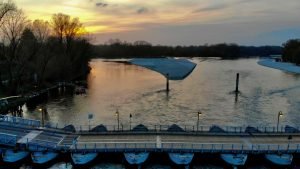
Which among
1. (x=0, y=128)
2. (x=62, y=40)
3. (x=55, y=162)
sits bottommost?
(x=55, y=162)

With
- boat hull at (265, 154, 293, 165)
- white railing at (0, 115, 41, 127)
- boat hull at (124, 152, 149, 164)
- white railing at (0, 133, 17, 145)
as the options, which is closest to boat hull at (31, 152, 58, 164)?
white railing at (0, 133, 17, 145)

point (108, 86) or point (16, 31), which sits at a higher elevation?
A: point (16, 31)

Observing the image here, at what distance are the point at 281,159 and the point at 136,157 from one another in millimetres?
12038

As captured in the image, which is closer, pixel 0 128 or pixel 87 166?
pixel 87 166

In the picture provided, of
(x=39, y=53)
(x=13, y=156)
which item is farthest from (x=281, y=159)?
(x=39, y=53)

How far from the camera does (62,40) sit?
99625mm

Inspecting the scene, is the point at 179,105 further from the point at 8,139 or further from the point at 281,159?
the point at 8,139

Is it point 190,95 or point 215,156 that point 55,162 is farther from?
point 190,95

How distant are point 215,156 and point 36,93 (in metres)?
45.9

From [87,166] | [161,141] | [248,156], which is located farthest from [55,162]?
[248,156]

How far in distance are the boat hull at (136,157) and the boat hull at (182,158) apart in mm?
2224

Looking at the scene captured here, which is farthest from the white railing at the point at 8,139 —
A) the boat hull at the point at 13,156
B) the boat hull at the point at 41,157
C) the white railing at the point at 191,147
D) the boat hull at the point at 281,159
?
the boat hull at the point at 281,159

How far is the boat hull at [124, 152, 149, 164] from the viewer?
28875 millimetres

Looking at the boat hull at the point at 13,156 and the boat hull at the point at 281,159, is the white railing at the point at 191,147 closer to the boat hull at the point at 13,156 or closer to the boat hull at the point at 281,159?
the boat hull at the point at 281,159
